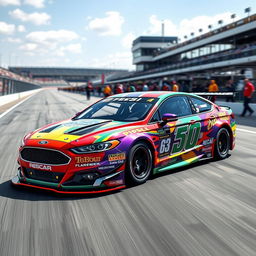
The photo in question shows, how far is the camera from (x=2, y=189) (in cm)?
528

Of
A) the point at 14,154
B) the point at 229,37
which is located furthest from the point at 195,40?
the point at 14,154

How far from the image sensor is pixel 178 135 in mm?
6098

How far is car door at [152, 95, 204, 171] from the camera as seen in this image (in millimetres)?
5797

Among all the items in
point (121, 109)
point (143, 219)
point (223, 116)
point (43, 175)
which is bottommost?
point (143, 219)

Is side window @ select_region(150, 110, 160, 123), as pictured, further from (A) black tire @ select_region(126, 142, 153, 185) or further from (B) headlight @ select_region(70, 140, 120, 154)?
(B) headlight @ select_region(70, 140, 120, 154)

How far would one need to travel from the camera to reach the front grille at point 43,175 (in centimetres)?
477

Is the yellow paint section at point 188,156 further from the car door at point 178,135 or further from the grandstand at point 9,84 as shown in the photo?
the grandstand at point 9,84

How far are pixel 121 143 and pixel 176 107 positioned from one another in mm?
1767

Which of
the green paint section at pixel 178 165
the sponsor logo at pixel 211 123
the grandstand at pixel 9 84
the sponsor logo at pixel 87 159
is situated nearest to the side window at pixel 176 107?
the sponsor logo at pixel 211 123

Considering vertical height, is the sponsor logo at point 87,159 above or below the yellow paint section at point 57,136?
below

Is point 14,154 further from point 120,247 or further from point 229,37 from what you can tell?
point 229,37

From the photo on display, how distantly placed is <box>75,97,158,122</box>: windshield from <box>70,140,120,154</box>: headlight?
88 cm

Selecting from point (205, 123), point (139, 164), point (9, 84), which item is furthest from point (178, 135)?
point (9, 84)

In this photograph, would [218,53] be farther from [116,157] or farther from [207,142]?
[116,157]
